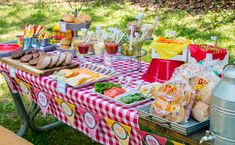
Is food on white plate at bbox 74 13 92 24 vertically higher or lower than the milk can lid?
higher

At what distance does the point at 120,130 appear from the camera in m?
2.00

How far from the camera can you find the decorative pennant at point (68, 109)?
230cm

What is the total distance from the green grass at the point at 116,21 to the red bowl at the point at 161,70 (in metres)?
1.69

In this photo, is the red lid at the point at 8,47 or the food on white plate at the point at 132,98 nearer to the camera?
the food on white plate at the point at 132,98

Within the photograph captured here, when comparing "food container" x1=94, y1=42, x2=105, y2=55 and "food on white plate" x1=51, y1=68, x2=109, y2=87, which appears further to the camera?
"food container" x1=94, y1=42, x2=105, y2=55

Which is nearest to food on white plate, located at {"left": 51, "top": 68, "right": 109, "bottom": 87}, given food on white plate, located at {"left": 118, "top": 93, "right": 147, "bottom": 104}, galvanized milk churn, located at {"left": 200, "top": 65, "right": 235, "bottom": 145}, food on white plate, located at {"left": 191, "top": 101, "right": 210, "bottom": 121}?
food on white plate, located at {"left": 118, "top": 93, "right": 147, "bottom": 104}

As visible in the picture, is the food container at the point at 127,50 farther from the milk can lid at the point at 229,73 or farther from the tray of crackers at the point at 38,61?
the milk can lid at the point at 229,73

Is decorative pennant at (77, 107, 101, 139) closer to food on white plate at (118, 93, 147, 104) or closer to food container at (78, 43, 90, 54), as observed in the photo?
food on white plate at (118, 93, 147, 104)

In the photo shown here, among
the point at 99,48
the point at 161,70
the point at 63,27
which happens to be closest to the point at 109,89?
the point at 161,70

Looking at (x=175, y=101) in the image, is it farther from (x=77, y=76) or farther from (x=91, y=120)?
(x=77, y=76)

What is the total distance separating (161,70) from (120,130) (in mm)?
485

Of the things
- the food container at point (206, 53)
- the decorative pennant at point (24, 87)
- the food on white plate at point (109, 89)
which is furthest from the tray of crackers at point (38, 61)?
the food container at point (206, 53)

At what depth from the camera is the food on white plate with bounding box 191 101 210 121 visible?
165 cm

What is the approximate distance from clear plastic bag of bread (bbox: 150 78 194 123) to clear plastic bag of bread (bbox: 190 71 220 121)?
0.03m
